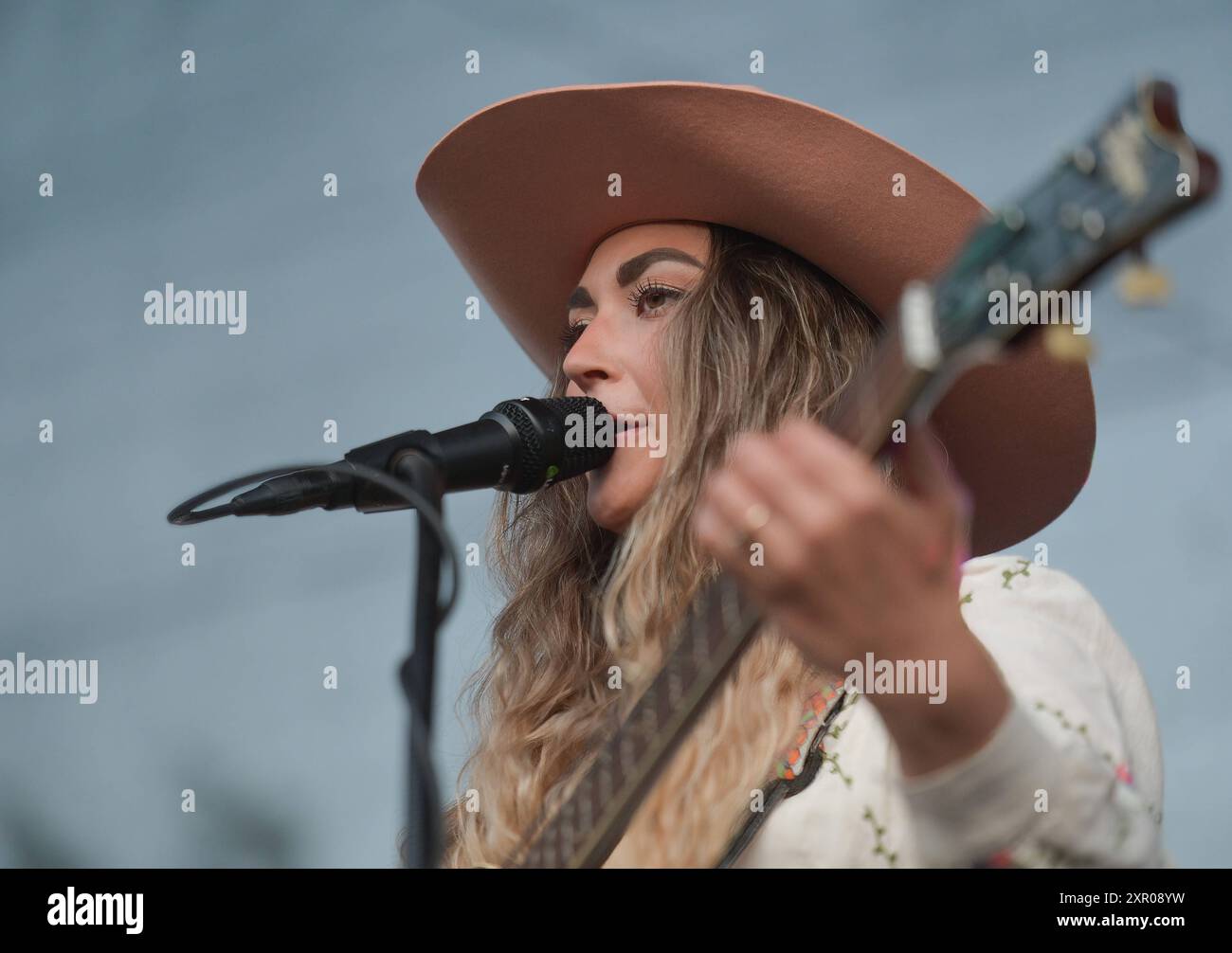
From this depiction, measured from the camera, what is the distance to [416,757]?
829 millimetres

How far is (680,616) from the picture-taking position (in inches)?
54.2

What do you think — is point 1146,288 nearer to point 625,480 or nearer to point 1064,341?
point 1064,341

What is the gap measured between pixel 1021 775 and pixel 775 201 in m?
0.84

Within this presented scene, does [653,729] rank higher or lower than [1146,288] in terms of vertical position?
lower

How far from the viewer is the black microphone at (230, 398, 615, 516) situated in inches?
38.5

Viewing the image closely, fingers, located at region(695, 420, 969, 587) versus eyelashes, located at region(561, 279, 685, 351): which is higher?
eyelashes, located at region(561, 279, 685, 351)

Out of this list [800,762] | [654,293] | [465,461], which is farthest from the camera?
[654,293]

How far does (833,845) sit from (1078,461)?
66 cm

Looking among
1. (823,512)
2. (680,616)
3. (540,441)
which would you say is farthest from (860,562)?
(680,616)

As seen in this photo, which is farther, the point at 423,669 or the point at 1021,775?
the point at 423,669

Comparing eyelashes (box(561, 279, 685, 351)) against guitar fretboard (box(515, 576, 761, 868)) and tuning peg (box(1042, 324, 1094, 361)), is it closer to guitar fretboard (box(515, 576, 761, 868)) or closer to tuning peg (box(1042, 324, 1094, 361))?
guitar fretboard (box(515, 576, 761, 868))

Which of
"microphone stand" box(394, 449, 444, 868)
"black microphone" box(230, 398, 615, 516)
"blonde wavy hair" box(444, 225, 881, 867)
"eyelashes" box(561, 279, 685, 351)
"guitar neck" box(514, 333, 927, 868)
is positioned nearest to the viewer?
"guitar neck" box(514, 333, 927, 868)

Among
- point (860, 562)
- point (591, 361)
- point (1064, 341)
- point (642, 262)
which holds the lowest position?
point (860, 562)

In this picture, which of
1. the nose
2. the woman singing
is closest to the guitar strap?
the woman singing
